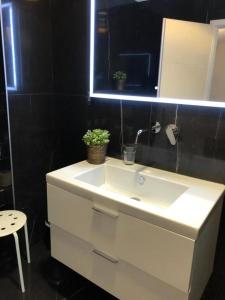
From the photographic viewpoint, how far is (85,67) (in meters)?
1.63

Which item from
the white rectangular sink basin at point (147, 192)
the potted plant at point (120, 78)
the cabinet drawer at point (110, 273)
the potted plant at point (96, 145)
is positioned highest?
the potted plant at point (120, 78)

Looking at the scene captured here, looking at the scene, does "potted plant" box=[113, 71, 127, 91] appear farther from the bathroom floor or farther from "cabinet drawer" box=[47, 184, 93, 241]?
the bathroom floor

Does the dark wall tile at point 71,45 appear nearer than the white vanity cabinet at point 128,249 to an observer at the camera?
No

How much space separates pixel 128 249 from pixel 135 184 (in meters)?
0.43

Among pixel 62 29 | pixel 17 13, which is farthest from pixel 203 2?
pixel 17 13

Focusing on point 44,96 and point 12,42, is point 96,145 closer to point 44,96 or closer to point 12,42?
point 44,96

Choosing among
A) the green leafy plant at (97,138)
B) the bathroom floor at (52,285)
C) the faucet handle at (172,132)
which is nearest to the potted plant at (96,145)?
Answer: the green leafy plant at (97,138)

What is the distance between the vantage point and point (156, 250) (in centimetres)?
101

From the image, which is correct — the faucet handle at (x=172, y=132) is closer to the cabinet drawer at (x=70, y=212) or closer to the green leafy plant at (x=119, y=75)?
the green leafy plant at (x=119, y=75)

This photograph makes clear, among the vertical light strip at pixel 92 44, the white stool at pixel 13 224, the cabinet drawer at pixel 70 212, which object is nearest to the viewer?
the cabinet drawer at pixel 70 212

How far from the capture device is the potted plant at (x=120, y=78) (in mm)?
1569

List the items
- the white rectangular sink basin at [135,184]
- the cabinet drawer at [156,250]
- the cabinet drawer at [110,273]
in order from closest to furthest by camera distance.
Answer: the cabinet drawer at [156,250] < the cabinet drawer at [110,273] < the white rectangular sink basin at [135,184]

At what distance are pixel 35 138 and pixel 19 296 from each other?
0.98 m

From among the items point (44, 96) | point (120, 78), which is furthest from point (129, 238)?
point (44, 96)
